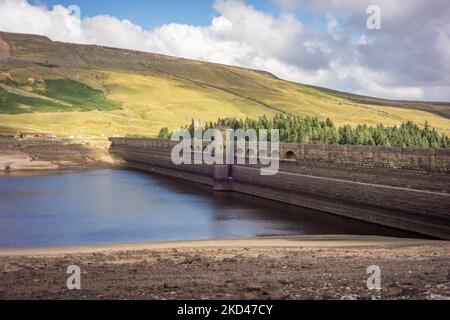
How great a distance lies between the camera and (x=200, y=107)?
533 feet

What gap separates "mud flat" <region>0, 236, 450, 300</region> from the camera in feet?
38.7

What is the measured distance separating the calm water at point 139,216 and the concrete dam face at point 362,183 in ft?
3.61

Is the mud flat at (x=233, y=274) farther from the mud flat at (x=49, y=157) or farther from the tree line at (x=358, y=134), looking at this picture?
the mud flat at (x=49, y=157)

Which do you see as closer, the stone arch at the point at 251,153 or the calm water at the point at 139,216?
the calm water at the point at 139,216

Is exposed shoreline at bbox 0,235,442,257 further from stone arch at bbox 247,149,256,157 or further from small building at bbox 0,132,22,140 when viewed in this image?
small building at bbox 0,132,22,140

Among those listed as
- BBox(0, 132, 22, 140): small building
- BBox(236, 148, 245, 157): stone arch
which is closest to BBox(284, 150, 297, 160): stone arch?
BBox(236, 148, 245, 157): stone arch

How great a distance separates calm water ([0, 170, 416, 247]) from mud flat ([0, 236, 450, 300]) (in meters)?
9.26

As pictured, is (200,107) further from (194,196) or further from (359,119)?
(194,196)

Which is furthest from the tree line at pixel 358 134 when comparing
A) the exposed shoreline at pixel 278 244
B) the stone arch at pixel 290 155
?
the exposed shoreline at pixel 278 244

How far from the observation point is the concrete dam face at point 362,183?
97.1 feet

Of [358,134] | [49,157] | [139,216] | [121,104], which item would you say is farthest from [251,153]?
[121,104]

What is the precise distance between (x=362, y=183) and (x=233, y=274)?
904 inches

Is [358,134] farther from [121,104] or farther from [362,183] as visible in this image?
[121,104]
